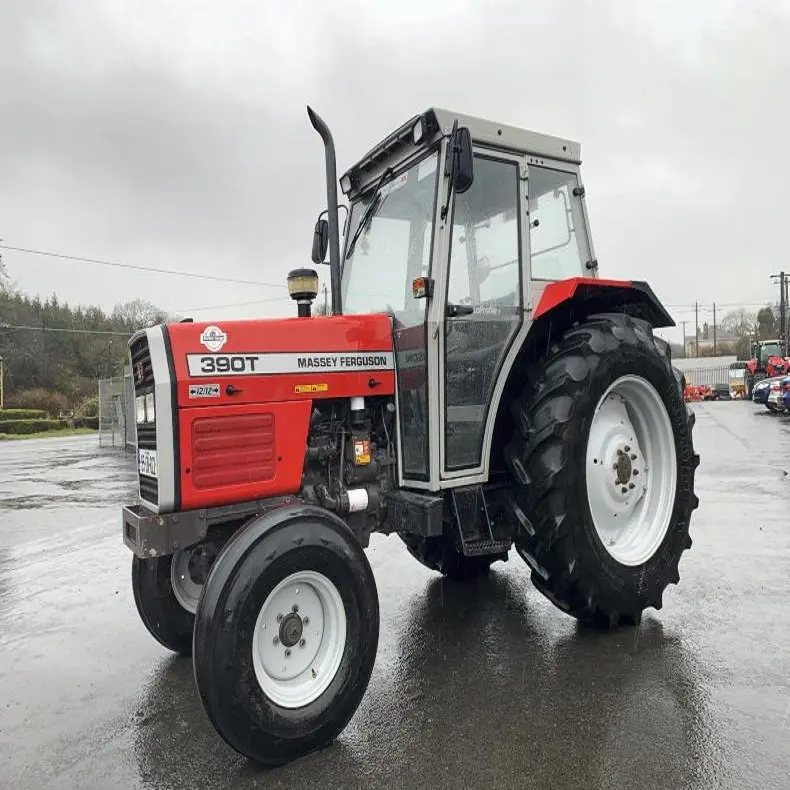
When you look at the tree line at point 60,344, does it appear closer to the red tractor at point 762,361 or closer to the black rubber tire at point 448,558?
the red tractor at point 762,361

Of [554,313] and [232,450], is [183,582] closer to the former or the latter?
[232,450]

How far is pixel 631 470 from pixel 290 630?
2253mm

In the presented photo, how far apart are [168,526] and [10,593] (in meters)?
3.05

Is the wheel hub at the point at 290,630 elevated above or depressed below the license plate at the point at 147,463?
below

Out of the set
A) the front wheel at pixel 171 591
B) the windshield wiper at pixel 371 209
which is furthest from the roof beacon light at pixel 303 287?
the front wheel at pixel 171 591

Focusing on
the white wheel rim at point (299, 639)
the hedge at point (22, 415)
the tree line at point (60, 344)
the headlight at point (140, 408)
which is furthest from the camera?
the tree line at point (60, 344)

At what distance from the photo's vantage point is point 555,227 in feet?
13.3

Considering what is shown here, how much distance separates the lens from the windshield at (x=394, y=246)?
11.6 feet

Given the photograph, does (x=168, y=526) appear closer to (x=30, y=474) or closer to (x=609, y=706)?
(x=609, y=706)

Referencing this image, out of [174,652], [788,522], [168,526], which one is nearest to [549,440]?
[168,526]

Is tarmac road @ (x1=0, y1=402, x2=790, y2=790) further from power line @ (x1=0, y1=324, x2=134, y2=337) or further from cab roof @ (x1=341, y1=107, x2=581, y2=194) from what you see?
power line @ (x1=0, y1=324, x2=134, y2=337)

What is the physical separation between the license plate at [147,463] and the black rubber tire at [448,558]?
5.97 feet

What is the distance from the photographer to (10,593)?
5.07 meters

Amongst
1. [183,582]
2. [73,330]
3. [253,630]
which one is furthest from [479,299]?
[73,330]
